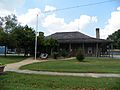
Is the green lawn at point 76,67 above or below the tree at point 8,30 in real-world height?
below

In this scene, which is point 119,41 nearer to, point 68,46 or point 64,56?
point 68,46

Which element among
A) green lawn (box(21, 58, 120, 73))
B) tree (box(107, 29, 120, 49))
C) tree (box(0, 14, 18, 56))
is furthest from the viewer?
tree (box(107, 29, 120, 49))

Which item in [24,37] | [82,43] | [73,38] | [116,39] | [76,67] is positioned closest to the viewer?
[76,67]

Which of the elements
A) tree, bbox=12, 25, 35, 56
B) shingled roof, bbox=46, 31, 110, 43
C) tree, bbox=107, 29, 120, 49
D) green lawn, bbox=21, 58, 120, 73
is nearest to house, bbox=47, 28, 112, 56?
shingled roof, bbox=46, 31, 110, 43

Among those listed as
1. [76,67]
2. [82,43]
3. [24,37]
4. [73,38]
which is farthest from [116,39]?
[76,67]

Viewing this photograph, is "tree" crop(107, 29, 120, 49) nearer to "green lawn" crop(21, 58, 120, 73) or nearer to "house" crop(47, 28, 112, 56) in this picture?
"house" crop(47, 28, 112, 56)

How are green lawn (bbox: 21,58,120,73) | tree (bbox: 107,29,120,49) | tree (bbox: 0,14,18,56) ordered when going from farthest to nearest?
1. tree (bbox: 107,29,120,49)
2. tree (bbox: 0,14,18,56)
3. green lawn (bbox: 21,58,120,73)

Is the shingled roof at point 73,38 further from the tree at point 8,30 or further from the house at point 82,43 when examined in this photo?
the tree at point 8,30

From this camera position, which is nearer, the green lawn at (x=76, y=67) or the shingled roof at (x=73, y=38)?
the green lawn at (x=76, y=67)

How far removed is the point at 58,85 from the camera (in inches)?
470

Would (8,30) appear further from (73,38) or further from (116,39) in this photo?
(116,39)

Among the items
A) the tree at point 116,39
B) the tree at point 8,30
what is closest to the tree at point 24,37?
the tree at point 8,30

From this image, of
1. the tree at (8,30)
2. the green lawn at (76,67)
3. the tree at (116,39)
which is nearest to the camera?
the green lawn at (76,67)

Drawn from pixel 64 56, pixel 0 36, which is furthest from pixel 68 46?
pixel 0 36
